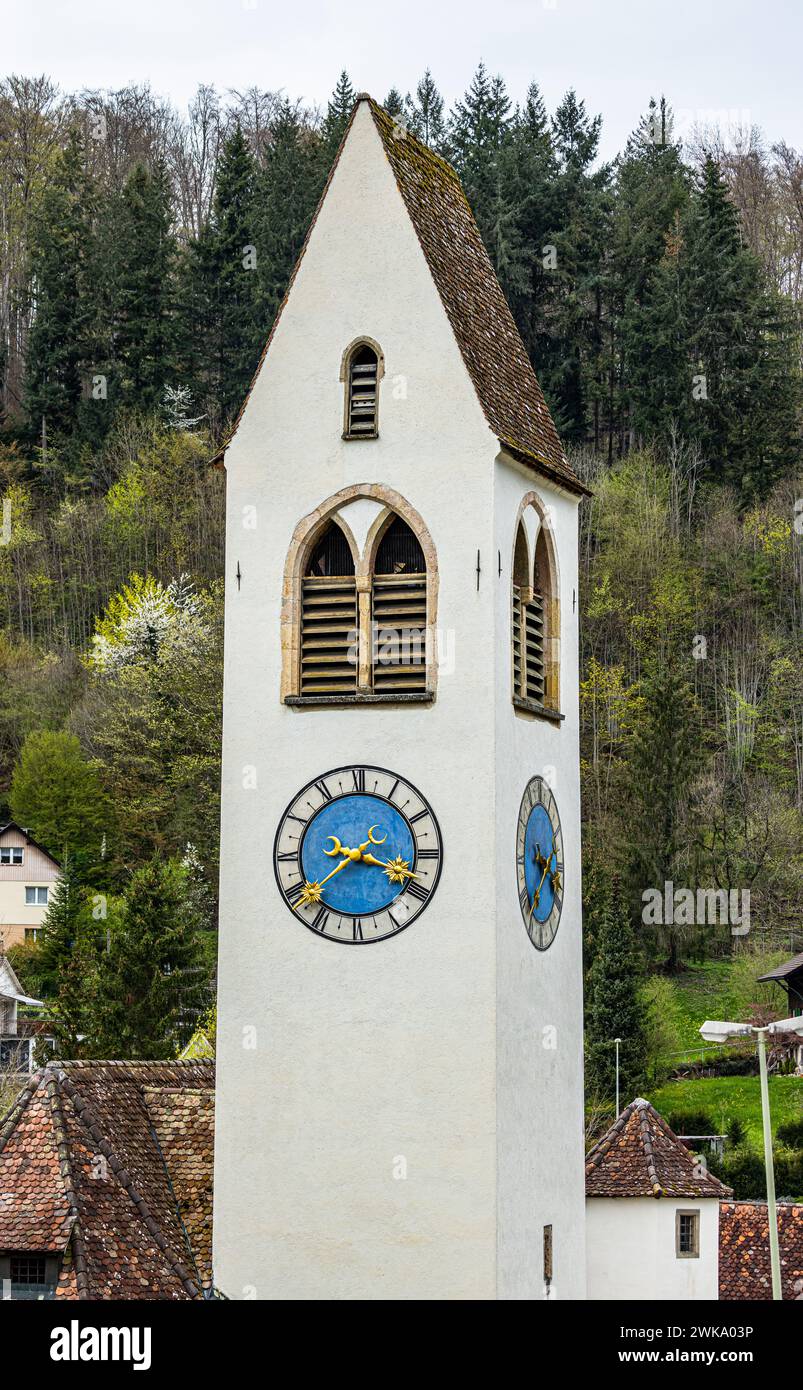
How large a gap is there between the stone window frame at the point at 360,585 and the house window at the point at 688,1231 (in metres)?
11.0

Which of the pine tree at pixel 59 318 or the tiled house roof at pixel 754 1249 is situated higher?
the pine tree at pixel 59 318

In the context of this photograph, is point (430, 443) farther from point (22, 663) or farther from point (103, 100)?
point (103, 100)

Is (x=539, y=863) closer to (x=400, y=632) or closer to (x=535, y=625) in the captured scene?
(x=535, y=625)

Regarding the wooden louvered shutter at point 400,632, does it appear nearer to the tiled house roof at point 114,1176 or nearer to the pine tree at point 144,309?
the tiled house roof at point 114,1176

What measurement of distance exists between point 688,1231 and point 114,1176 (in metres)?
11.0

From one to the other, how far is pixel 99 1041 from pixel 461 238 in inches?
1160

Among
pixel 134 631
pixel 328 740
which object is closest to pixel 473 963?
pixel 328 740

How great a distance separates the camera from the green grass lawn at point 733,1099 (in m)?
58.1

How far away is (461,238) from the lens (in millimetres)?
28500

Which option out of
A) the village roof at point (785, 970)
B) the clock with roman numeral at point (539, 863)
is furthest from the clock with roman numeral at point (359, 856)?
the village roof at point (785, 970)

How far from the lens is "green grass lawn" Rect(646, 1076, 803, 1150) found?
5809 centimetres

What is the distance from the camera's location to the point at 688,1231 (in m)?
32.8

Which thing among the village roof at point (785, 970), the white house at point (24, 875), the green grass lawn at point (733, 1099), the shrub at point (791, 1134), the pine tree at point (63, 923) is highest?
the white house at point (24, 875)

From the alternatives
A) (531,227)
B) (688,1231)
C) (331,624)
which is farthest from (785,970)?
(331,624)
